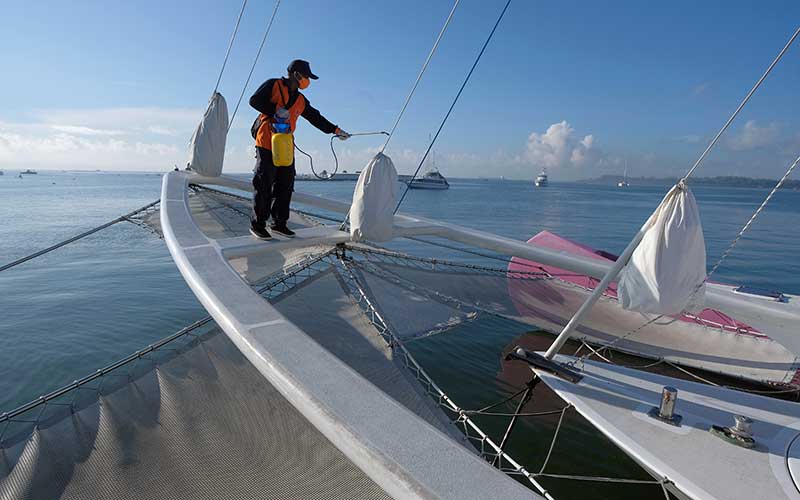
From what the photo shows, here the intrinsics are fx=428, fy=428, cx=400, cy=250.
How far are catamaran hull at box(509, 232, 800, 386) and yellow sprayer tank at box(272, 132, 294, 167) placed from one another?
3.89 meters

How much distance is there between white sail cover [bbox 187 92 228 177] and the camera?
6871 mm

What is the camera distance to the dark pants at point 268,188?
4.55 metres

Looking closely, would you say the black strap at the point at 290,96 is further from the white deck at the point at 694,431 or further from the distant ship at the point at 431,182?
the distant ship at the point at 431,182

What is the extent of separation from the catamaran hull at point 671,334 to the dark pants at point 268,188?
3.78m

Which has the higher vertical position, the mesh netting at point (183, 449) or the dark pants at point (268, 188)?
the dark pants at point (268, 188)

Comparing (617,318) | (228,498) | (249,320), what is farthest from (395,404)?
(617,318)

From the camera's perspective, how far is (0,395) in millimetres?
7113

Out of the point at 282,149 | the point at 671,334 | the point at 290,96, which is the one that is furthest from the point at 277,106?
the point at 671,334

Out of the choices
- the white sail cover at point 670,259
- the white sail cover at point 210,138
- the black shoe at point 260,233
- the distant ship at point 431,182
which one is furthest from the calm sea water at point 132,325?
the distant ship at point 431,182

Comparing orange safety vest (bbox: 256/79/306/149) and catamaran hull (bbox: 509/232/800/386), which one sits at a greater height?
orange safety vest (bbox: 256/79/306/149)

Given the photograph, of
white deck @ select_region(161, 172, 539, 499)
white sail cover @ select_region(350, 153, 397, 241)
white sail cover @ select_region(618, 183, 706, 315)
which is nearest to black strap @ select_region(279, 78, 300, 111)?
white sail cover @ select_region(350, 153, 397, 241)

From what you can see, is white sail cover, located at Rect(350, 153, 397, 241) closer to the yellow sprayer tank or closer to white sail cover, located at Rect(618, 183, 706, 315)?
the yellow sprayer tank

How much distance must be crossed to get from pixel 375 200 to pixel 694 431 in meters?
3.15

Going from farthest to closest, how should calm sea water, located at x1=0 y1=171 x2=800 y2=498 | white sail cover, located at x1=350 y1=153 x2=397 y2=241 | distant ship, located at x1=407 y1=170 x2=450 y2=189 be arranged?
1. distant ship, located at x1=407 y1=170 x2=450 y2=189
2. calm sea water, located at x1=0 y1=171 x2=800 y2=498
3. white sail cover, located at x1=350 y1=153 x2=397 y2=241
